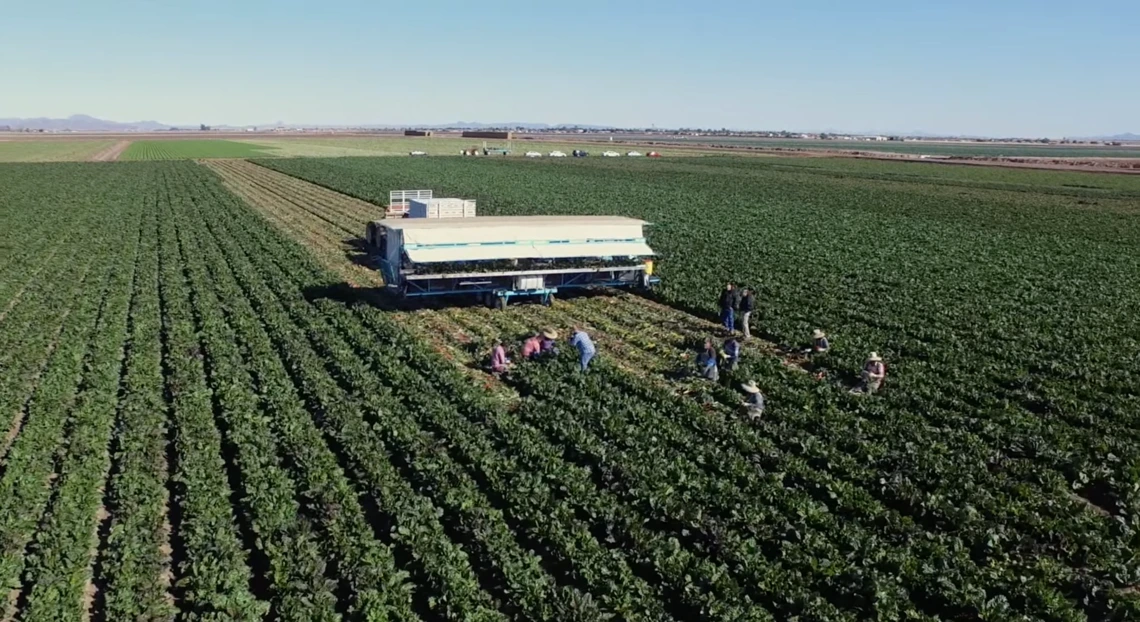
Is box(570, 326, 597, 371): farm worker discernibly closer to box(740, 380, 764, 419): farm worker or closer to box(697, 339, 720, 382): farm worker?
box(697, 339, 720, 382): farm worker

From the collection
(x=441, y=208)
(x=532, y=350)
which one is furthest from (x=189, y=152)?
(x=532, y=350)

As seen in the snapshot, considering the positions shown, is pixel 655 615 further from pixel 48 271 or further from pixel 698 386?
pixel 48 271

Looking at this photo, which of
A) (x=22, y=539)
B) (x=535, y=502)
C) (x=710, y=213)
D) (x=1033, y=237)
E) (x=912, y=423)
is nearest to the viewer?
(x=22, y=539)

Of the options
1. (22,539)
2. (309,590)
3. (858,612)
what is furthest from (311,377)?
(858,612)

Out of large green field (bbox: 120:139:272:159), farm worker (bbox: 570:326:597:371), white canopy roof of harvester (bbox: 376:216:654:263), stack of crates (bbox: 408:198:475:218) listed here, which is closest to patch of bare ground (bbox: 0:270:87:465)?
white canopy roof of harvester (bbox: 376:216:654:263)

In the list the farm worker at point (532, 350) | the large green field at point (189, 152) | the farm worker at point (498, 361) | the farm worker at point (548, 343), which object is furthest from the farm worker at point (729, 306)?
the large green field at point (189, 152)

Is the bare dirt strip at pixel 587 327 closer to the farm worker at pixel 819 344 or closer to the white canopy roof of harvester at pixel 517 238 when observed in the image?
the farm worker at pixel 819 344

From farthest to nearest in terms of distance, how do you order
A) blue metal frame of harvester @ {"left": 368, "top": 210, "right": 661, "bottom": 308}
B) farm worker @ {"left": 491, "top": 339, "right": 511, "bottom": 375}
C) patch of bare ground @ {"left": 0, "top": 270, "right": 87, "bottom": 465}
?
blue metal frame of harvester @ {"left": 368, "top": 210, "right": 661, "bottom": 308}, farm worker @ {"left": 491, "top": 339, "right": 511, "bottom": 375}, patch of bare ground @ {"left": 0, "top": 270, "right": 87, "bottom": 465}
